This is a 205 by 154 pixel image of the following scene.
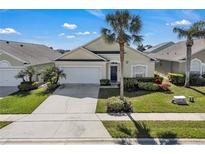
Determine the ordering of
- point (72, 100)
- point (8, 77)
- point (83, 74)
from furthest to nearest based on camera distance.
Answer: point (8, 77) → point (83, 74) → point (72, 100)

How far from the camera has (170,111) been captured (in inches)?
478

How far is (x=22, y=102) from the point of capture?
572 inches

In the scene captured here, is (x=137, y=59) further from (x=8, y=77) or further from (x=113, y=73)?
(x=8, y=77)

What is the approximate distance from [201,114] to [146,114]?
9.51 feet

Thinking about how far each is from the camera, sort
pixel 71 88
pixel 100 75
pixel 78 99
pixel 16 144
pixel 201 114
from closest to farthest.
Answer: pixel 16 144
pixel 201 114
pixel 78 99
pixel 71 88
pixel 100 75

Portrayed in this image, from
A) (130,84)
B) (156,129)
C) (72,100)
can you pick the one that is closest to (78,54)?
(130,84)

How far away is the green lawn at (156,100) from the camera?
12.5 meters

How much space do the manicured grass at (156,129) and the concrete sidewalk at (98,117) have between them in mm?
676

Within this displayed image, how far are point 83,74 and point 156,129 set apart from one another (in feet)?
40.1

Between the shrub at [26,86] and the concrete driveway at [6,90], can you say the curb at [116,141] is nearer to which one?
the concrete driveway at [6,90]

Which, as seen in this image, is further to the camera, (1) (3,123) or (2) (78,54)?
(2) (78,54)
